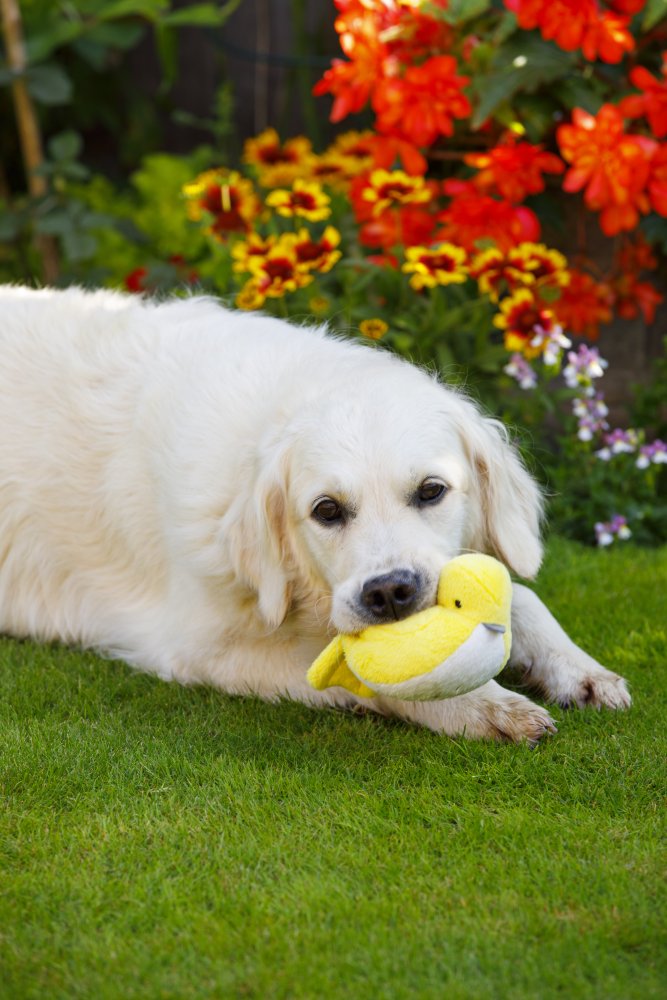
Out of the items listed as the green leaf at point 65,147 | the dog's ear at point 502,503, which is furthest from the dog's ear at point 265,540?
the green leaf at point 65,147

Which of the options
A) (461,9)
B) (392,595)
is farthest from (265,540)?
(461,9)

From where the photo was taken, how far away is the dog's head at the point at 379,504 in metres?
2.63

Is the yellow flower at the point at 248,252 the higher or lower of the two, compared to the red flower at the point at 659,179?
lower

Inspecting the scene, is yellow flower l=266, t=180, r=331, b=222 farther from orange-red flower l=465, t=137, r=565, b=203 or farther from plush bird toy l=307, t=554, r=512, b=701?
plush bird toy l=307, t=554, r=512, b=701

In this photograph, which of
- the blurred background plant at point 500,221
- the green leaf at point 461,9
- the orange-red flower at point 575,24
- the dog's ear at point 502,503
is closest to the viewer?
the dog's ear at point 502,503

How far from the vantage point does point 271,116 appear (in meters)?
7.06

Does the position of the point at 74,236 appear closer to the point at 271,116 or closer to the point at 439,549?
the point at 271,116

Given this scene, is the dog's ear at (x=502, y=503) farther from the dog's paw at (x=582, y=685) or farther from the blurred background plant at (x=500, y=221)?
the blurred background plant at (x=500, y=221)

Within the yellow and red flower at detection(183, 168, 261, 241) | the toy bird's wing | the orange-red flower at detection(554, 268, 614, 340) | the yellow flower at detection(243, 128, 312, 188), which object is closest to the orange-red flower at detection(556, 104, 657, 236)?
the orange-red flower at detection(554, 268, 614, 340)

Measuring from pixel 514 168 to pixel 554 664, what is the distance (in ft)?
7.30

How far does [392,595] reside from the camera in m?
2.54

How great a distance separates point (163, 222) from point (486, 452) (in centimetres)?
381

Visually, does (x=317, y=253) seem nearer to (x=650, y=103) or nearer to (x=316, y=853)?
(x=650, y=103)

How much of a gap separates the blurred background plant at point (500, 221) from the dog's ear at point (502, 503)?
0.97 m
